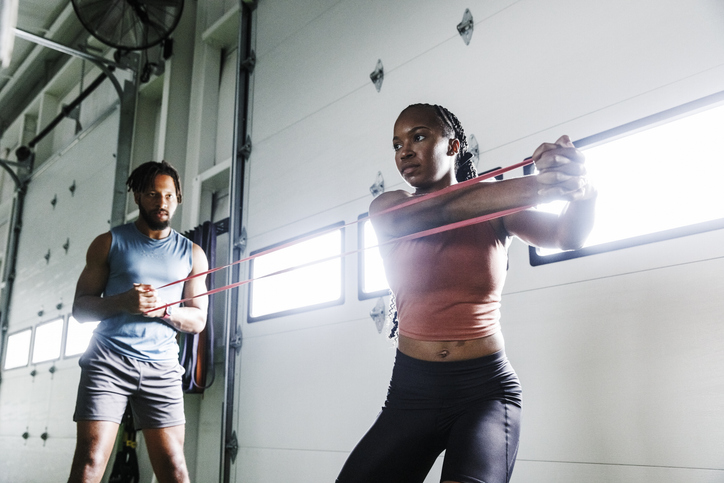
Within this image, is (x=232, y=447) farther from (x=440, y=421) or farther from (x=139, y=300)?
(x=440, y=421)

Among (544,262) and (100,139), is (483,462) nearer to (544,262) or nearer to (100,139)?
(544,262)

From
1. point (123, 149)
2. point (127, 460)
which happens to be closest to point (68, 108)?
point (123, 149)

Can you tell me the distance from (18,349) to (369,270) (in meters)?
5.42

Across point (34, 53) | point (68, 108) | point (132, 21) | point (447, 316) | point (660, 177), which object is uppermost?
point (34, 53)

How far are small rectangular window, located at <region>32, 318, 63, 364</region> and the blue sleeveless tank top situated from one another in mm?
4020

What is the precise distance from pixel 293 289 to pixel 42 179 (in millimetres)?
5102

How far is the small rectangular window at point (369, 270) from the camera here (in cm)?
271

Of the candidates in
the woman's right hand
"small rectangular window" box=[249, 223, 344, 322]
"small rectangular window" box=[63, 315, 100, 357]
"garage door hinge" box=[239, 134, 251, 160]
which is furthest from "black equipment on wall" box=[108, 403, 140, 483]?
the woman's right hand

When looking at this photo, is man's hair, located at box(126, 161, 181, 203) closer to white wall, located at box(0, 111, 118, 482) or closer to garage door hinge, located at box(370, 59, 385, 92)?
garage door hinge, located at box(370, 59, 385, 92)

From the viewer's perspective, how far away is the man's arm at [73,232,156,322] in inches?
74.7

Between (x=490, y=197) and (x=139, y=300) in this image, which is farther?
(x=139, y=300)

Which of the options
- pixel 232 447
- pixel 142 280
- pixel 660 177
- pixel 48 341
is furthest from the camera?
pixel 48 341

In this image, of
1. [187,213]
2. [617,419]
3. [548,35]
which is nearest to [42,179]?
[187,213]

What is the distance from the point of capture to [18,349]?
650cm
